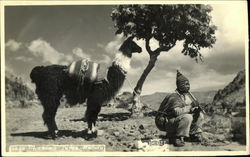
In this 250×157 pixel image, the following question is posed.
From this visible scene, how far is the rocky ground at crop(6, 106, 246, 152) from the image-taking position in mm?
4441

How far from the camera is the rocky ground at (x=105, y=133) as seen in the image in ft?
14.6

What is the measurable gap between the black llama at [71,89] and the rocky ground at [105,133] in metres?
0.06

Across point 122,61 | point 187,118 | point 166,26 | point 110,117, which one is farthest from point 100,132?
point 166,26

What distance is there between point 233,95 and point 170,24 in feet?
3.01

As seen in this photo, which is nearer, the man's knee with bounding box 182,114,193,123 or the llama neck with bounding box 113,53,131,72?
the man's knee with bounding box 182,114,193,123

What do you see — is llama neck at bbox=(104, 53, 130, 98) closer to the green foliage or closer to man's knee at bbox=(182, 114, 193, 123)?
the green foliage

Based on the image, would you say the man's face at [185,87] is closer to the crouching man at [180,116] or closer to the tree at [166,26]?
the crouching man at [180,116]

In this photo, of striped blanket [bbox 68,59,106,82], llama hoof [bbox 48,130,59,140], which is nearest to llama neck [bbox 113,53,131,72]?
striped blanket [bbox 68,59,106,82]

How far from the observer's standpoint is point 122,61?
4.53 meters

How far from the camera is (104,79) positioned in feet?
14.7

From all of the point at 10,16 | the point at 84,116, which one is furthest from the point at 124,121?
the point at 10,16

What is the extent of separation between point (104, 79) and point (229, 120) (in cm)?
127

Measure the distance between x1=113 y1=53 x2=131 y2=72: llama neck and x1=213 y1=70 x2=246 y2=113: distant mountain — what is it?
3.00 feet

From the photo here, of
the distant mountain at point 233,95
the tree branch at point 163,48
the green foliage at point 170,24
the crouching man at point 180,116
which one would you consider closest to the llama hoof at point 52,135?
the crouching man at point 180,116
